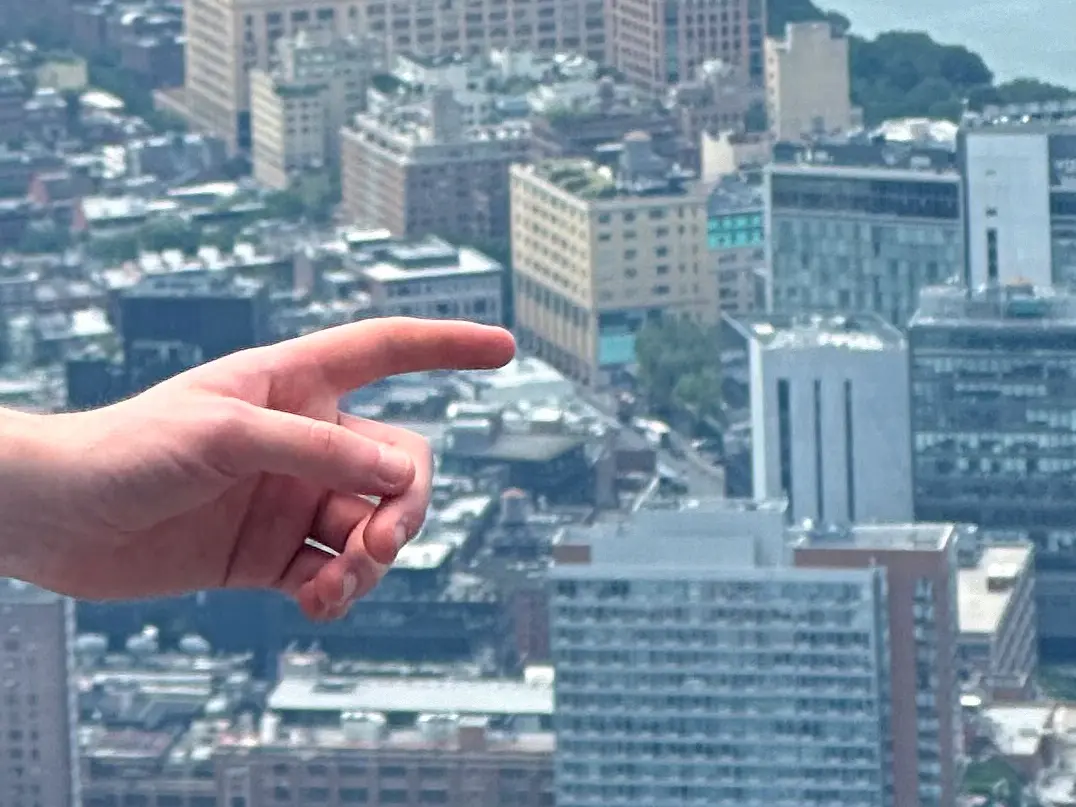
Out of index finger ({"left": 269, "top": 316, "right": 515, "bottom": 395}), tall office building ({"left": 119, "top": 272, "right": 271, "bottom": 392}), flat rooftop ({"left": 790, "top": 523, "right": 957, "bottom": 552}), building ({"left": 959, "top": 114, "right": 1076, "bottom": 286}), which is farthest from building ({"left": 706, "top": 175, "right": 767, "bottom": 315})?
index finger ({"left": 269, "top": 316, "right": 515, "bottom": 395})

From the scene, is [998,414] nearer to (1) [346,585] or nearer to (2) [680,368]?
(2) [680,368]

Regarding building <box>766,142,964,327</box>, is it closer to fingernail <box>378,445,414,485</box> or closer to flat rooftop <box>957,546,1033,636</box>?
flat rooftop <box>957,546,1033,636</box>

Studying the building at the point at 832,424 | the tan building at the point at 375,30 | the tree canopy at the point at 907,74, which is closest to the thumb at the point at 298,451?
the building at the point at 832,424

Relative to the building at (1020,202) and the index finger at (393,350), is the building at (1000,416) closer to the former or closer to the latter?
the building at (1020,202)

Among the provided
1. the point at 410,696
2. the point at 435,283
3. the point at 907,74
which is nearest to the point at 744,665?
the point at 410,696

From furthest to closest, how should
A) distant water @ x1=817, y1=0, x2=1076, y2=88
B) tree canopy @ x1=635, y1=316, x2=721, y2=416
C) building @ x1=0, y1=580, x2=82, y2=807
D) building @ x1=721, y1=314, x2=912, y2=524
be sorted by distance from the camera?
distant water @ x1=817, y1=0, x2=1076, y2=88, tree canopy @ x1=635, y1=316, x2=721, y2=416, building @ x1=721, y1=314, x2=912, y2=524, building @ x1=0, y1=580, x2=82, y2=807

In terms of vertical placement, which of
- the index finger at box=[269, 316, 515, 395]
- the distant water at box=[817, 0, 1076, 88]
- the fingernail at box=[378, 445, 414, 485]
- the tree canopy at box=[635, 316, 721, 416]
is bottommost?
the tree canopy at box=[635, 316, 721, 416]
